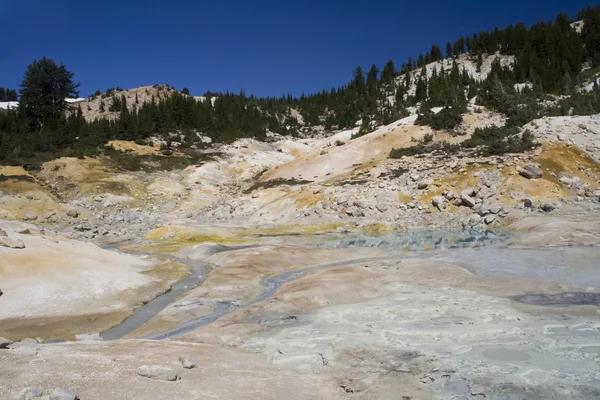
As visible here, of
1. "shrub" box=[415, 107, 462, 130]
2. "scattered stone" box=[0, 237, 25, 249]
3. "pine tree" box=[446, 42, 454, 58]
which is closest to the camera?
"scattered stone" box=[0, 237, 25, 249]

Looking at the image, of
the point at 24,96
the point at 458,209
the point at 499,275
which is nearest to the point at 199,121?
the point at 24,96

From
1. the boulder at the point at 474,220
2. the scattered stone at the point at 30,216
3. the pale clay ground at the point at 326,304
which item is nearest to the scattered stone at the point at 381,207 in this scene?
the pale clay ground at the point at 326,304

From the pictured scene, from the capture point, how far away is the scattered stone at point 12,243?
23816 millimetres

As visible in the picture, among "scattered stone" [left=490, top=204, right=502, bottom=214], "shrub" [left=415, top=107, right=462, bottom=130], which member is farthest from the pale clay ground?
"shrub" [left=415, top=107, right=462, bottom=130]

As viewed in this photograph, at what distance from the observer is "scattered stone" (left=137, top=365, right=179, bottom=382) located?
10094 mm

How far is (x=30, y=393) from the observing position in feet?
26.6

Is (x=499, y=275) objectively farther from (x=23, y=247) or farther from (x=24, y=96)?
(x=24, y=96)

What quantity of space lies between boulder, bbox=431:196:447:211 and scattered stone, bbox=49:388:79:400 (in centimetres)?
4319

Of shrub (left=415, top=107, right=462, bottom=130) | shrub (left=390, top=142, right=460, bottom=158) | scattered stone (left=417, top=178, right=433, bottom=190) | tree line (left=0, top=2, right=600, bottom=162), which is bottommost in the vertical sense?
scattered stone (left=417, top=178, right=433, bottom=190)

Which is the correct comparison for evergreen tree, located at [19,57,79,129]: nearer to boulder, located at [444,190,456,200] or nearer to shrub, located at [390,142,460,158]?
shrub, located at [390,142,460,158]

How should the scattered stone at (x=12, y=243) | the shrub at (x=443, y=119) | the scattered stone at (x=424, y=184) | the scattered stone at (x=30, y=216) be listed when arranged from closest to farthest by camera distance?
the scattered stone at (x=12, y=243), the scattered stone at (x=424, y=184), the scattered stone at (x=30, y=216), the shrub at (x=443, y=119)

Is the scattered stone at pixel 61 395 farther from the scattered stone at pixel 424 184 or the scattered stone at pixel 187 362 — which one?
the scattered stone at pixel 424 184

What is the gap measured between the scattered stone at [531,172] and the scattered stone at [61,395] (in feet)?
157

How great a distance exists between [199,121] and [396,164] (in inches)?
2426
